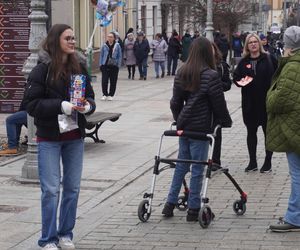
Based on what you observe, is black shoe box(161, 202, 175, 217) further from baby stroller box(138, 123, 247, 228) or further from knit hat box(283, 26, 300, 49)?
knit hat box(283, 26, 300, 49)

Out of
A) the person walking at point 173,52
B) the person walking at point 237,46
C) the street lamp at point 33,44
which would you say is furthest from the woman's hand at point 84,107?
the person walking at point 237,46

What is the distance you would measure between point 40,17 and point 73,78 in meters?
3.54

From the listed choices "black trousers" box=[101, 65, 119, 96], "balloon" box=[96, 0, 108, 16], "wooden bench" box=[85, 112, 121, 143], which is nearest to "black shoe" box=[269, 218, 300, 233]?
"wooden bench" box=[85, 112, 121, 143]

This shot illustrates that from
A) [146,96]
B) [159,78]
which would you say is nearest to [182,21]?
[159,78]

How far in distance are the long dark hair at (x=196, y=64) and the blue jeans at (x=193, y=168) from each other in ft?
1.77

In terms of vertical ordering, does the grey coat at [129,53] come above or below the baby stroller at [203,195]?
below

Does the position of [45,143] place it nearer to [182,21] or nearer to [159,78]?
[159,78]

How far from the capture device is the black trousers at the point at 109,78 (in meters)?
20.3

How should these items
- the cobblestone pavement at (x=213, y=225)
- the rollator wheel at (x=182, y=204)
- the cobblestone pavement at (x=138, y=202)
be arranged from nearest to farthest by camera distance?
the cobblestone pavement at (x=213, y=225) → the cobblestone pavement at (x=138, y=202) → the rollator wheel at (x=182, y=204)

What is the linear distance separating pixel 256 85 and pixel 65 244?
4368 mm

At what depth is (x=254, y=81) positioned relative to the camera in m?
10.2

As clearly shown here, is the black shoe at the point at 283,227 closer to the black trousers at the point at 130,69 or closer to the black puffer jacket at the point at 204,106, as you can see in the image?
the black puffer jacket at the point at 204,106

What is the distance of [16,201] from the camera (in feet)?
28.3

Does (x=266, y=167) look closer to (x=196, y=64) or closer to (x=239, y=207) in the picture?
(x=239, y=207)
